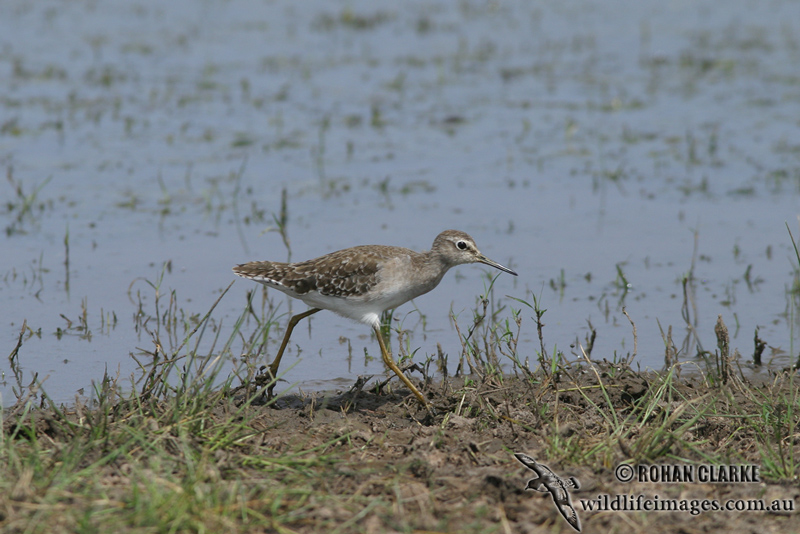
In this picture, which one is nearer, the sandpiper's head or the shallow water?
the sandpiper's head

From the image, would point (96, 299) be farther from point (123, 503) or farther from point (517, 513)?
point (517, 513)

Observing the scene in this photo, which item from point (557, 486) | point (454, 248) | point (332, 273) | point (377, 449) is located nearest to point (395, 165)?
point (454, 248)

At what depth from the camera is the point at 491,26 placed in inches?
894

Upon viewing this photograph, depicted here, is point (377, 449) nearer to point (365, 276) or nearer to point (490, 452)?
point (490, 452)

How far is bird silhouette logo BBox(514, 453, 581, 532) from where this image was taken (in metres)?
5.12

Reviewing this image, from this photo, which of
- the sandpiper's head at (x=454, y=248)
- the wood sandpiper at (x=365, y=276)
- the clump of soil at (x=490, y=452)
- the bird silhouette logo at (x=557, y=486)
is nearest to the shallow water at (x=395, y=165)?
the wood sandpiper at (x=365, y=276)

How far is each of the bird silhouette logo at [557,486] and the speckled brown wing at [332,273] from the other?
2372 mm

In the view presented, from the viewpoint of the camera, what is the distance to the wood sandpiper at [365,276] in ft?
25.1

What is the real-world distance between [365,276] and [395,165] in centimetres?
641

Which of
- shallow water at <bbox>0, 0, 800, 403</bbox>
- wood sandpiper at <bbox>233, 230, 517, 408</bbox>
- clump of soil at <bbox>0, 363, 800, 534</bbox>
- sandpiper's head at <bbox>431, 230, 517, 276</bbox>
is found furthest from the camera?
shallow water at <bbox>0, 0, 800, 403</bbox>

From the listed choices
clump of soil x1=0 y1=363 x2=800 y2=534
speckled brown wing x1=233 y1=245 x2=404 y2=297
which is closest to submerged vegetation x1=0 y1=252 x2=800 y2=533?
clump of soil x1=0 y1=363 x2=800 y2=534

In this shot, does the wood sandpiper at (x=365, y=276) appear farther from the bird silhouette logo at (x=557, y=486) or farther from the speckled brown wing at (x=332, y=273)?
the bird silhouette logo at (x=557, y=486)

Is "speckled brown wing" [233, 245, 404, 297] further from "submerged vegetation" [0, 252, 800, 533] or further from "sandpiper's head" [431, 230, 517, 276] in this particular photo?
"submerged vegetation" [0, 252, 800, 533]

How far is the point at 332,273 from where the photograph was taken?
771 cm
